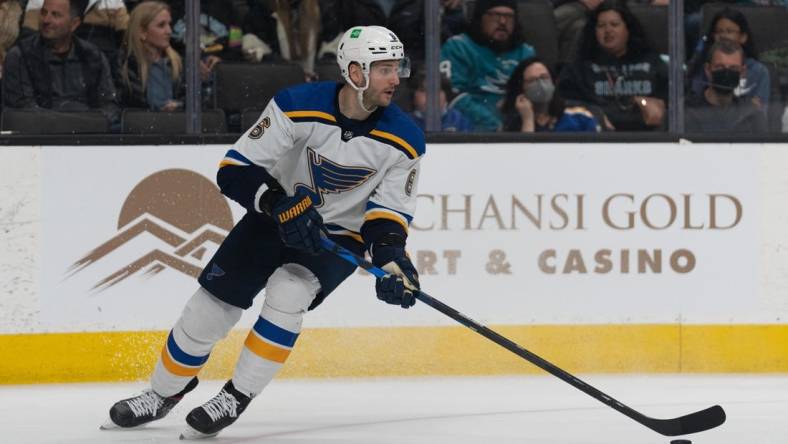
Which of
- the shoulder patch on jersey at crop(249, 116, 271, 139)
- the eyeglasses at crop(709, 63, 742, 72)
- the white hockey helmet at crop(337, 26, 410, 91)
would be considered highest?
the white hockey helmet at crop(337, 26, 410, 91)

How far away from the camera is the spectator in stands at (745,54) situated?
17.4 feet

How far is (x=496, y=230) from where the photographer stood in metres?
5.16

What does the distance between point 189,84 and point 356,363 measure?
3.44 feet

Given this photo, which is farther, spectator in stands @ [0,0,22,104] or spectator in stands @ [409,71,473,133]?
spectator in stands @ [409,71,473,133]

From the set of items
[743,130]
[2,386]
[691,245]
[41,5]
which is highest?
[41,5]

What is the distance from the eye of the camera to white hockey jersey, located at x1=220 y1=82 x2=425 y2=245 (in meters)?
3.90

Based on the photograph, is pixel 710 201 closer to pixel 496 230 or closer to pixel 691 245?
pixel 691 245

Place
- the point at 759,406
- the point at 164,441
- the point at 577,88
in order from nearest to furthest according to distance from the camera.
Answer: the point at 164,441 → the point at 759,406 → the point at 577,88

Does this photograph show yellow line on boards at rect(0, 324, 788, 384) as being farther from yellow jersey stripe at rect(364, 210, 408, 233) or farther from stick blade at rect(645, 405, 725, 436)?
stick blade at rect(645, 405, 725, 436)

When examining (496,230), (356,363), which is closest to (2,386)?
(356,363)

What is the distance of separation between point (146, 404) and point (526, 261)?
1.57 m

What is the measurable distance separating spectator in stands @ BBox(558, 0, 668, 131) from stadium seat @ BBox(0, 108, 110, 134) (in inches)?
59.7

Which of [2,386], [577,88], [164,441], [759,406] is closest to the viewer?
[164,441]

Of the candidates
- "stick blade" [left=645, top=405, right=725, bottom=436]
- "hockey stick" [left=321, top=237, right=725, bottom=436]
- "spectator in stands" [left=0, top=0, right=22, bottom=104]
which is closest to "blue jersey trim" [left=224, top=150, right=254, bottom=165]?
"hockey stick" [left=321, top=237, right=725, bottom=436]
